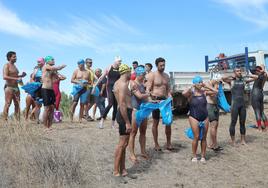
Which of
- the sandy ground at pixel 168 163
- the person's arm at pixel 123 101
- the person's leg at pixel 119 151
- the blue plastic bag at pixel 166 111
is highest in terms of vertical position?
the person's arm at pixel 123 101

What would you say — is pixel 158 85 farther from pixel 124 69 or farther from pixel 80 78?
pixel 80 78

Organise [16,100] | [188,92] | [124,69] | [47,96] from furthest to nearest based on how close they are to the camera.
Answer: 1. [16,100]
2. [47,96]
3. [188,92]
4. [124,69]

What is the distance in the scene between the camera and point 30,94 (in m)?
10.4

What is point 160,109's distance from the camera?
798cm

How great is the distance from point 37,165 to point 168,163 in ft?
8.46

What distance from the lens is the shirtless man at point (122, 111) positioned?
6422mm


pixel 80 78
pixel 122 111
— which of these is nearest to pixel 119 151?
pixel 122 111

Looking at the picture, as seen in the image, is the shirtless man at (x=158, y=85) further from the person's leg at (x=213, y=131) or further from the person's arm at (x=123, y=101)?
the person's arm at (x=123, y=101)

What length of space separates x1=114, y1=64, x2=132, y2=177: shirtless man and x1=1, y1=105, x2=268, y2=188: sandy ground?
Result: 41 cm

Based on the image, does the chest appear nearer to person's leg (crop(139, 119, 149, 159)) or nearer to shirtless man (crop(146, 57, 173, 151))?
shirtless man (crop(146, 57, 173, 151))

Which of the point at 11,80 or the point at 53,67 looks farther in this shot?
the point at 11,80

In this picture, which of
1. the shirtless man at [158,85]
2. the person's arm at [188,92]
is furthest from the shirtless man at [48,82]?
the person's arm at [188,92]

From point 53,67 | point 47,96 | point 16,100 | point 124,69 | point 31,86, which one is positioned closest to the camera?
point 124,69

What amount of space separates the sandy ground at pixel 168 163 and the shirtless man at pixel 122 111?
1.34 ft
